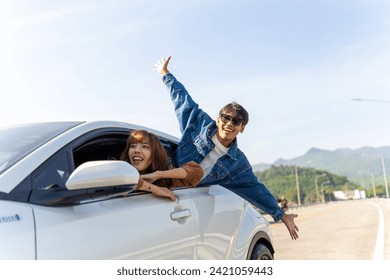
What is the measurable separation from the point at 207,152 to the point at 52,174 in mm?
1615

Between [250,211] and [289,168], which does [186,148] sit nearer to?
[250,211]

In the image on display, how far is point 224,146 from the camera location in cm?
377

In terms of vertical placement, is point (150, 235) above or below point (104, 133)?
below

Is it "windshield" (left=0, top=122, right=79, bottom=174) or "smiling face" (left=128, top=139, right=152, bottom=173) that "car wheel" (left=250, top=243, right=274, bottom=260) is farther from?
"windshield" (left=0, top=122, right=79, bottom=174)

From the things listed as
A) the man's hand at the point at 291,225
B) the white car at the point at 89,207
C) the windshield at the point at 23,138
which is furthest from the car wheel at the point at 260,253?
the windshield at the point at 23,138

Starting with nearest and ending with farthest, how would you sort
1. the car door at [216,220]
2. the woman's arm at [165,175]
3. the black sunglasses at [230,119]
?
the woman's arm at [165,175] < the car door at [216,220] < the black sunglasses at [230,119]

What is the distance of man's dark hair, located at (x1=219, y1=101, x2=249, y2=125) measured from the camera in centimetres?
370

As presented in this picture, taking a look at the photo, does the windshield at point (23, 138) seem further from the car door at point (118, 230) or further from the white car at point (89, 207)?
the car door at point (118, 230)

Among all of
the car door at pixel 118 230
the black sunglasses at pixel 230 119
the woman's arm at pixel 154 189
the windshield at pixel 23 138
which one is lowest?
the car door at pixel 118 230

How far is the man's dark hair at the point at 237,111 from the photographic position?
12.1 ft

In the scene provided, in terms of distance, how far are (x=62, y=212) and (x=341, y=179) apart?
184185mm

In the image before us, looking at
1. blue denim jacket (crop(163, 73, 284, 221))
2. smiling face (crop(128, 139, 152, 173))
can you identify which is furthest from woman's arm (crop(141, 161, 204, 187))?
blue denim jacket (crop(163, 73, 284, 221))

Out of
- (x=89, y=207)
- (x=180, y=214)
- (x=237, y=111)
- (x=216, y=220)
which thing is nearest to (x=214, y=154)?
(x=237, y=111)
